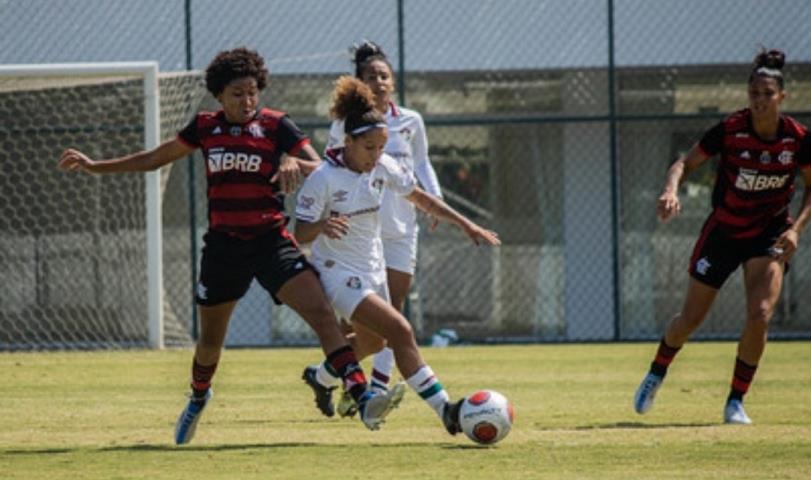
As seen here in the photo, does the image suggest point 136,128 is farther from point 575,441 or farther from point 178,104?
point 575,441

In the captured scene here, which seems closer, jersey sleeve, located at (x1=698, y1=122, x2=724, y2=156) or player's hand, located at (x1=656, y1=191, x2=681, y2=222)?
player's hand, located at (x1=656, y1=191, x2=681, y2=222)

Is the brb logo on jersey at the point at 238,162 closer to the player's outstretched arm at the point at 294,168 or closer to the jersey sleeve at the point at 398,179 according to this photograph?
the player's outstretched arm at the point at 294,168

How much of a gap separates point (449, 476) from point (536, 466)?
1.75 ft

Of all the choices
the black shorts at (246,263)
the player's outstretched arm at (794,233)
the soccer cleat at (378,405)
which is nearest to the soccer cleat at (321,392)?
the black shorts at (246,263)

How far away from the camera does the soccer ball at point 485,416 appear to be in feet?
27.8

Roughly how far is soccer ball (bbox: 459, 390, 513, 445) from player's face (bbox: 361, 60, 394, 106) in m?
2.29

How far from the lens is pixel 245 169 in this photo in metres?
9.02

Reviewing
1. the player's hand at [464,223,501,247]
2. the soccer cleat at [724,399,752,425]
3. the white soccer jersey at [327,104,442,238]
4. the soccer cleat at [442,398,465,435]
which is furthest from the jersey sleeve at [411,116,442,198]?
the soccer cleat at [442,398,465,435]

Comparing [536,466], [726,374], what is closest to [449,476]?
[536,466]

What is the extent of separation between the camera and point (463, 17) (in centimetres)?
1873

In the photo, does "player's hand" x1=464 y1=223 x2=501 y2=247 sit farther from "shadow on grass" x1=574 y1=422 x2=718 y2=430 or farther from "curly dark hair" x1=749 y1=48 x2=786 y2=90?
"curly dark hair" x1=749 y1=48 x2=786 y2=90

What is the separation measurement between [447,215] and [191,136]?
1.38 m

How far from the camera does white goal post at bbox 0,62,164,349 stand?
16.8 metres

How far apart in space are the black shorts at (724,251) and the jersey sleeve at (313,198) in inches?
101
